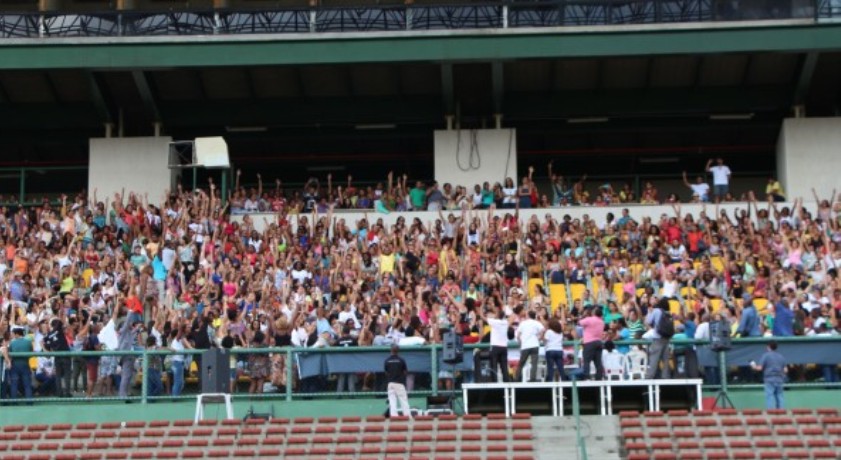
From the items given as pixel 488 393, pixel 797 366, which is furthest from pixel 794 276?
pixel 488 393

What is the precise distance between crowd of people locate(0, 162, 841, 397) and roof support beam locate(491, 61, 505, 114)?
9.12 ft

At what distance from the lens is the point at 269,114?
41.1 m

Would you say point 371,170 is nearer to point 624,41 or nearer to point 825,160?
point 624,41

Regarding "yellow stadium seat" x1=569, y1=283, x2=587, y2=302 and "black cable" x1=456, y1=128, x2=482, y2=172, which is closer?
"yellow stadium seat" x1=569, y1=283, x2=587, y2=302

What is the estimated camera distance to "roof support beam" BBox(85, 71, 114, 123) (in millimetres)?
39250

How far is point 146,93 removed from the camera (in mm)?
39500

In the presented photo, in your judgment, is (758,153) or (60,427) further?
(758,153)

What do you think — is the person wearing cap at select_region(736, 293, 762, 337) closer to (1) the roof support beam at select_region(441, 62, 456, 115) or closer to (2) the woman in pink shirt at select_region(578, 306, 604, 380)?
(2) the woman in pink shirt at select_region(578, 306, 604, 380)

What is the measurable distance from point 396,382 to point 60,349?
6540mm

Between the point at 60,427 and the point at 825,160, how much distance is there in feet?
69.8

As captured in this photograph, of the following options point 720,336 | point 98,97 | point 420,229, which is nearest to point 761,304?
point 720,336

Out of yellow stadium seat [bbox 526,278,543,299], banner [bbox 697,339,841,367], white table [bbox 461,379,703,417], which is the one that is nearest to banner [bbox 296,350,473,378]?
white table [bbox 461,379,703,417]

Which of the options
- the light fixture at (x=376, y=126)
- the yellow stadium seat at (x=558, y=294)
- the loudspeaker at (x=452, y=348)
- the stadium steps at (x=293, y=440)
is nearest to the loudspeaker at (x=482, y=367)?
the loudspeaker at (x=452, y=348)

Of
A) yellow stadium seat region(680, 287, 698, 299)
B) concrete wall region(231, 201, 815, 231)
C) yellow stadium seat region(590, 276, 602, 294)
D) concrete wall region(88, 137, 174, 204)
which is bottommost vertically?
yellow stadium seat region(680, 287, 698, 299)
